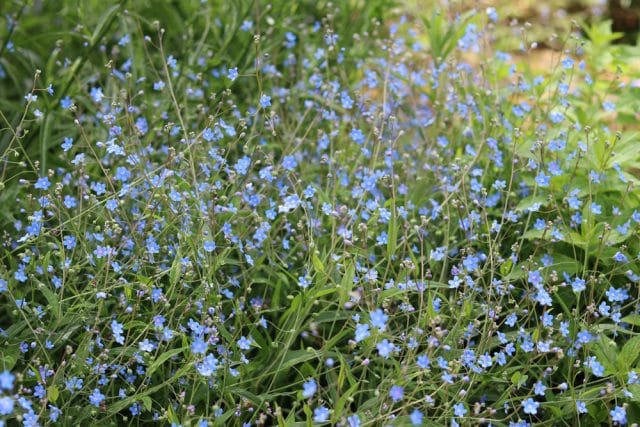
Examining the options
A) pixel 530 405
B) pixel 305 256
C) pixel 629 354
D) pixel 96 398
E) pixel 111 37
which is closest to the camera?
pixel 96 398

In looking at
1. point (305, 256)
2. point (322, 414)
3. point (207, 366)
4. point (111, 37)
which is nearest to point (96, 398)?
point (207, 366)

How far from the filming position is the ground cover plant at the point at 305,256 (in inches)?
106

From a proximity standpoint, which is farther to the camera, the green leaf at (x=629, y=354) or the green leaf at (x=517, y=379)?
the green leaf at (x=629, y=354)

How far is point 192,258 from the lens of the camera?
9.68ft

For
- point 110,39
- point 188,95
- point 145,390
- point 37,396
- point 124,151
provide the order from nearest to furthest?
point 37,396 < point 145,390 < point 124,151 < point 188,95 < point 110,39

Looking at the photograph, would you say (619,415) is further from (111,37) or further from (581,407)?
(111,37)

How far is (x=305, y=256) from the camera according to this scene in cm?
332

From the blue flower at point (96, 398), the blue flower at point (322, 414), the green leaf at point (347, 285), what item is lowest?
the blue flower at point (96, 398)

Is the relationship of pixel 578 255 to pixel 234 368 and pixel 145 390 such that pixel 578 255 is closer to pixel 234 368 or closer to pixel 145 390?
pixel 234 368

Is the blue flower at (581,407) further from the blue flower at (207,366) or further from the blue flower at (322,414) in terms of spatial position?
the blue flower at (207,366)

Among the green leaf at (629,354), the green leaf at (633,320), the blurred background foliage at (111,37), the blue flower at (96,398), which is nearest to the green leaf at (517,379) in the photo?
the green leaf at (629,354)

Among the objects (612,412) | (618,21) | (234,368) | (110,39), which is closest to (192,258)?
(234,368)

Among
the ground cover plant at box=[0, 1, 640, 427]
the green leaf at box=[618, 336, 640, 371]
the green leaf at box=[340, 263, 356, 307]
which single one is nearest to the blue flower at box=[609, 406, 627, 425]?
the ground cover plant at box=[0, 1, 640, 427]

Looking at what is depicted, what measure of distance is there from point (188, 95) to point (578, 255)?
202 centimetres
